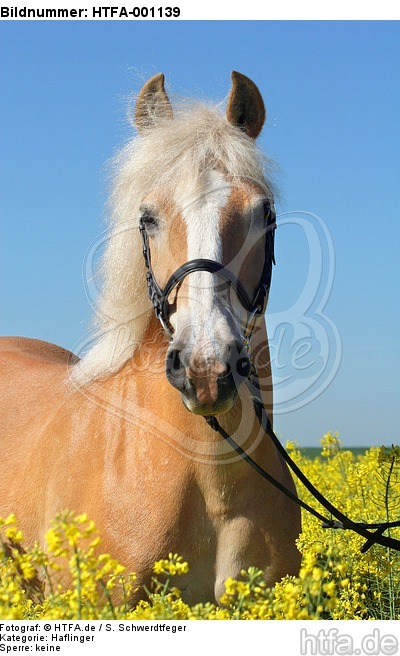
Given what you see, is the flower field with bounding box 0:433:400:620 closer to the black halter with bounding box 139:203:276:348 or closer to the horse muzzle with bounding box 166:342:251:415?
the horse muzzle with bounding box 166:342:251:415

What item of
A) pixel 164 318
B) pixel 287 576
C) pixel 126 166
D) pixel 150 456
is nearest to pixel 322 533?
pixel 287 576

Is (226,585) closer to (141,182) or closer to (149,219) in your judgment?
(149,219)

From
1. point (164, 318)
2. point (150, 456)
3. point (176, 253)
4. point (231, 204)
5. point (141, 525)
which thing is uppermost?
point (231, 204)

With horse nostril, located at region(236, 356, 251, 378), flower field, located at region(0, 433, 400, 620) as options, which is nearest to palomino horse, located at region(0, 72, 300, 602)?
horse nostril, located at region(236, 356, 251, 378)

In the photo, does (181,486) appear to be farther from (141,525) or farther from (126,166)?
(126,166)

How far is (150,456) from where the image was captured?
377cm

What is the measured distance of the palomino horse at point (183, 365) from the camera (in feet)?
11.1

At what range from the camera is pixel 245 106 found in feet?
13.4

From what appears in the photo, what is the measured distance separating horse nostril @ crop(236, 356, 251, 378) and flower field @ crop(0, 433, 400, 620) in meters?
0.76

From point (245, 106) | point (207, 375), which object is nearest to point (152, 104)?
point (245, 106)

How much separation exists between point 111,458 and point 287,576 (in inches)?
40.8

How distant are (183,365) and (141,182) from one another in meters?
1.15
